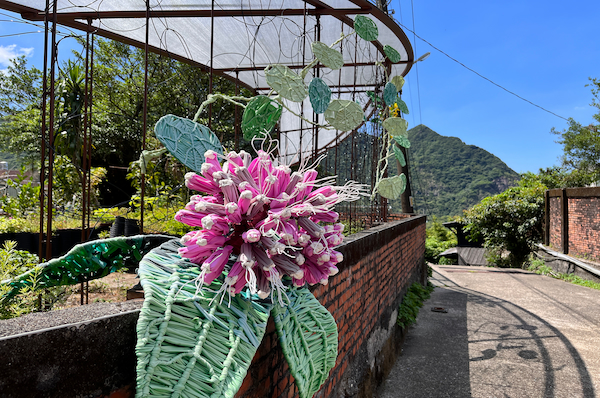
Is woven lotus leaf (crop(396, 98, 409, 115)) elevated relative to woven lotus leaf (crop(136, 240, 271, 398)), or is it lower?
elevated

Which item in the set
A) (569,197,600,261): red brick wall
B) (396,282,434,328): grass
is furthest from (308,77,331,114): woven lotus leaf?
(569,197,600,261): red brick wall

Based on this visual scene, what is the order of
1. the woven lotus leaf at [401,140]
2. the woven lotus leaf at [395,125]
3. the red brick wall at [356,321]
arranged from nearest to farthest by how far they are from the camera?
the red brick wall at [356,321] < the woven lotus leaf at [395,125] < the woven lotus leaf at [401,140]

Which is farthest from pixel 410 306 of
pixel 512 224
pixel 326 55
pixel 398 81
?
pixel 512 224

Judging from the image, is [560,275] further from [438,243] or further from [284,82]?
[438,243]

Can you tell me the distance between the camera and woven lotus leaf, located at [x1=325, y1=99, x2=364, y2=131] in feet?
9.91

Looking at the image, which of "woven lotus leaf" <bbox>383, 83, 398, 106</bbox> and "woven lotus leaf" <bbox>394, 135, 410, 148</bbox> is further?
"woven lotus leaf" <bbox>394, 135, 410, 148</bbox>

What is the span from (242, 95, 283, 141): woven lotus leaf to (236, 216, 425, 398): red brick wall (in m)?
0.90

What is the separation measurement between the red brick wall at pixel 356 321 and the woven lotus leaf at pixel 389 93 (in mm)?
1471

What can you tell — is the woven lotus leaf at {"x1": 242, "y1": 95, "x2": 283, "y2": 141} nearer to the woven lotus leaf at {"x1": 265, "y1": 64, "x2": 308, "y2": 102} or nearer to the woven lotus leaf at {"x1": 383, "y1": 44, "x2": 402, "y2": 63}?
the woven lotus leaf at {"x1": 265, "y1": 64, "x2": 308, "y2": 102}

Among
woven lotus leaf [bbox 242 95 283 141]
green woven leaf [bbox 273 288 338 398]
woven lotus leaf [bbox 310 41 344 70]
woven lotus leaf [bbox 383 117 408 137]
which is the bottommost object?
green woven leaf [bbox 273 288 338 398]

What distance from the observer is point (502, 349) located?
4.46 meters

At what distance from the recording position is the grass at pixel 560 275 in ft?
30.9

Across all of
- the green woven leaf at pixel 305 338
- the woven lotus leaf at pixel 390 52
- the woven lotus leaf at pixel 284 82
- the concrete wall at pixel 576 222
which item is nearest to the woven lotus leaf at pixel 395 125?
the woven lotus leaf at pixel 390 52

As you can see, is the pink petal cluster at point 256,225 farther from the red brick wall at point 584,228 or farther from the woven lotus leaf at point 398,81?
the red brick wall at point 584,228
